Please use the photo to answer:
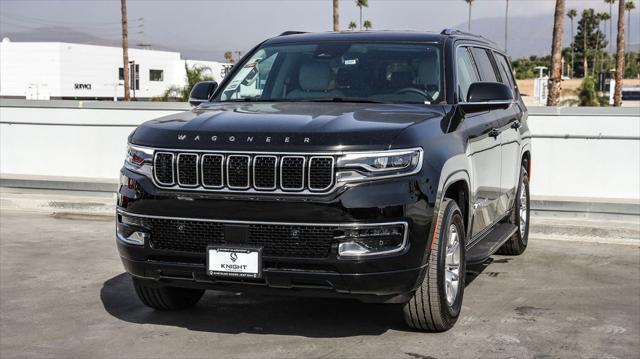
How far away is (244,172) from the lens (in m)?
5.19

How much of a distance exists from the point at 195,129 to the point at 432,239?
1564 mm

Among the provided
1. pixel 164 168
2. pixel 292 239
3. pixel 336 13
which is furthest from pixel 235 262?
pixel 336 13

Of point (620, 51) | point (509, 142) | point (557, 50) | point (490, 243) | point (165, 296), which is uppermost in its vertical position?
point (620, 51)

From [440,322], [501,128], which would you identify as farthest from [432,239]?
[501,128]

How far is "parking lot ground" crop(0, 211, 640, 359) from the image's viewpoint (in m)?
5.52

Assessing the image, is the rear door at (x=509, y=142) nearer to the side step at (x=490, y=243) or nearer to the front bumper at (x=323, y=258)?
the side step at (x=490, y=243)

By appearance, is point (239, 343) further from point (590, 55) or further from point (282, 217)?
point (590, 55)

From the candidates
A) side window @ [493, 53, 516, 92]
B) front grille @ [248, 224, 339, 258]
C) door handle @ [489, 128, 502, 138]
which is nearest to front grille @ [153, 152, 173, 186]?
front grille @ [248, 224, 339, 258]

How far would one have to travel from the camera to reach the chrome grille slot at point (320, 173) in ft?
16.6

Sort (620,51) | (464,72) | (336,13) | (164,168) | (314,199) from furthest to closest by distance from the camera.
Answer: (336,13), (620,51), (464,72), (164,168), (314,199)

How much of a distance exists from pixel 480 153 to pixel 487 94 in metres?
0.47

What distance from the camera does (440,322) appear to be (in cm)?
573

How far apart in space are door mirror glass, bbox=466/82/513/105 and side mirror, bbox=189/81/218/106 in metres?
1.99

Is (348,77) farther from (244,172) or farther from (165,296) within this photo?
(165,296)
